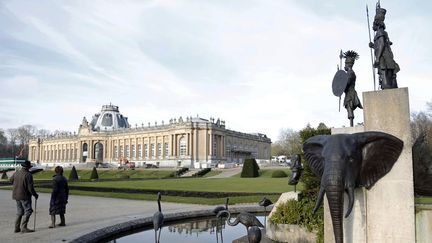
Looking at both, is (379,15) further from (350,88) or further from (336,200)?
(336,200)

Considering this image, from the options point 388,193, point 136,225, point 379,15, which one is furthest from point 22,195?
point 379,15

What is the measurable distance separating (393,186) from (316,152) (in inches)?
36.7

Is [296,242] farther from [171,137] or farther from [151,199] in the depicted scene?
[171,137]

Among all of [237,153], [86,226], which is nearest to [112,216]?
[86,226]

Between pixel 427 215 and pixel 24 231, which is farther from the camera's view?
pixel 24 231

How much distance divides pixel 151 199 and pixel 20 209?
9549 millimetres

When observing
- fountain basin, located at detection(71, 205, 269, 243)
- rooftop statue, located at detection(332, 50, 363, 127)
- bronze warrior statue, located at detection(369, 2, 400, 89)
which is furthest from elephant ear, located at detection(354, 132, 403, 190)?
fountain basin, located at detection(71, 205, 269, 243)

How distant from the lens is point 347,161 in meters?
3.91

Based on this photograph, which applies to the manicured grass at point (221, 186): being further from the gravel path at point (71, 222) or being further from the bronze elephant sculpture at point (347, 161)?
the bronze elephant sculpture at point (347, 161)

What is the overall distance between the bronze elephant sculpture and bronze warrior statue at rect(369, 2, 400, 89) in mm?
996

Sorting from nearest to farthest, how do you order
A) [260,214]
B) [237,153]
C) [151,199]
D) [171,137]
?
[260,214] < [151,199] < [171,137] < [237,153]

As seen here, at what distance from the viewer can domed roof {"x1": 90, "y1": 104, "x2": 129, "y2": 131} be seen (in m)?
102

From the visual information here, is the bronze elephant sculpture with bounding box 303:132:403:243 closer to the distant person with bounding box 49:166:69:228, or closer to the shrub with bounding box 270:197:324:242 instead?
the shrub with bounding box 270:197:324:242

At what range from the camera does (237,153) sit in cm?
8700
